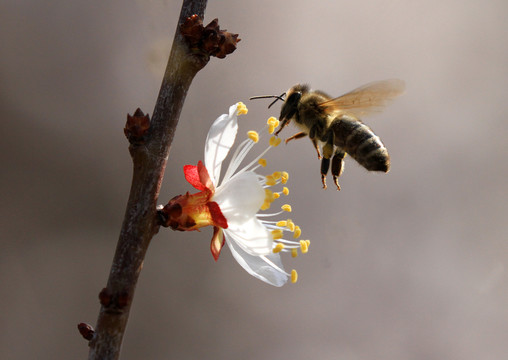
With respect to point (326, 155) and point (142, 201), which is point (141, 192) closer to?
point (142, 201)

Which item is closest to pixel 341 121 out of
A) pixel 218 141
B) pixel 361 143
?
pixel 361 143

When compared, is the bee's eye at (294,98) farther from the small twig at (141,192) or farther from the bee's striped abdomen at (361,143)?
the small twig at (141,192)

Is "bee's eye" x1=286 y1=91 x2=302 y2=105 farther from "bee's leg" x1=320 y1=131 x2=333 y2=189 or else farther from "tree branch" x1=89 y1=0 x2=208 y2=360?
"tree branch" x1=89 y1=0 x2=208 y2=360

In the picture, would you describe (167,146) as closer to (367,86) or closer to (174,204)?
(174,204)

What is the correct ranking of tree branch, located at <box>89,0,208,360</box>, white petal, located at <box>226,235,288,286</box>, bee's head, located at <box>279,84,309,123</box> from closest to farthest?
tree branch, located at <box>89,0,208,360</box> → white petal, located at <box>226,235,288,286</box> → bee's head, located at <box>279,84,309,123</box>

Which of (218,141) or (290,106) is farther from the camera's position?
(290,106)

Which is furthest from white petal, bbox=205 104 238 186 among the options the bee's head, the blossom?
the bee's head
